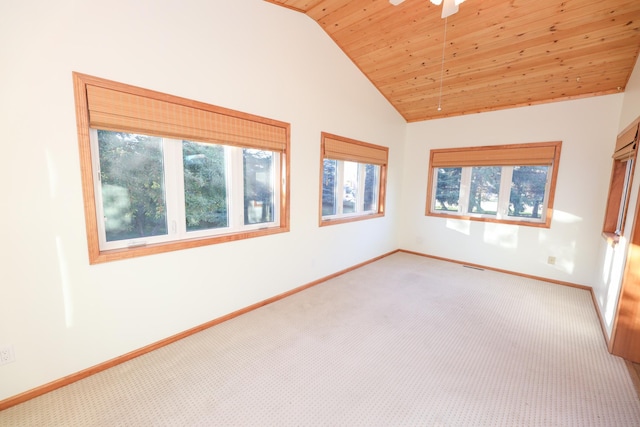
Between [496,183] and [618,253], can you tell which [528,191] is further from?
Result: [618,253]

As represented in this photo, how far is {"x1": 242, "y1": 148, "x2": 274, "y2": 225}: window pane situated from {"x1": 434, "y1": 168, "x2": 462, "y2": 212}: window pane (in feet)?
10.2

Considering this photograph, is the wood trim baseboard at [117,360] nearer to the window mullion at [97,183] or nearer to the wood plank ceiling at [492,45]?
the window mullion at [97,183]

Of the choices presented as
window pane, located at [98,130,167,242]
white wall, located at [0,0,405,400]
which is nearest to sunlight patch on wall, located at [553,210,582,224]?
white wall, located at [0,0,405,400]

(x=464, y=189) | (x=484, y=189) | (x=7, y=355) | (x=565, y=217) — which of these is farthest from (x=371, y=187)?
(x=7, y=355)

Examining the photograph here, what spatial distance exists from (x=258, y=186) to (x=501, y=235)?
3.63 m

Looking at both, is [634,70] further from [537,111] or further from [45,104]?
[45,104]

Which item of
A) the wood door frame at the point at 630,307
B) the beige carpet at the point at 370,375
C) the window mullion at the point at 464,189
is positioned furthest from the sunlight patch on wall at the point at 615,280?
the window mullion at the point at 464,189

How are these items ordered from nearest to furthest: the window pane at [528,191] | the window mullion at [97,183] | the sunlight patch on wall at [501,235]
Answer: the window mullion at [97,183], the window pane at [528,191], the sunlight patch on wall at [501,235]

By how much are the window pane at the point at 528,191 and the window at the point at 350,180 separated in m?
1.88

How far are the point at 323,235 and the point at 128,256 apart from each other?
6.81 feet

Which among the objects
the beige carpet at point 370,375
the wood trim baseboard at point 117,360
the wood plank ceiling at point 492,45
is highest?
the wood plank ceiling at point 492,45

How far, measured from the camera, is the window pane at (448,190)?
4.37 meters

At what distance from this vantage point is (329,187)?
360cm

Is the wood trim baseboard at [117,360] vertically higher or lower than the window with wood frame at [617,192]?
lower
